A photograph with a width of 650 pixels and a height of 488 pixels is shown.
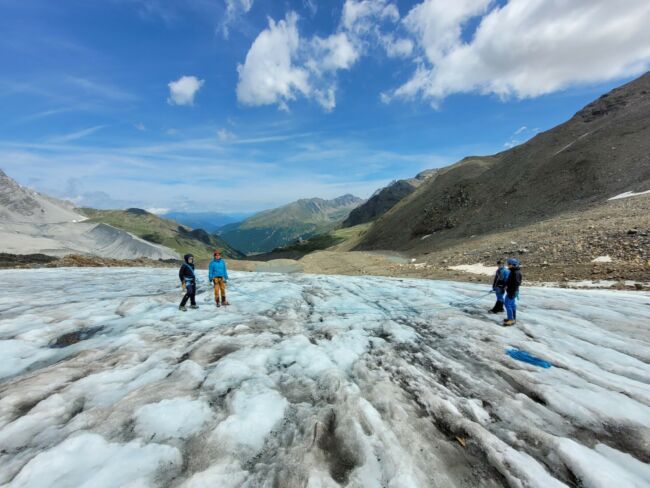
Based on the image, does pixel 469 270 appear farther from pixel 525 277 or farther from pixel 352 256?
pixel 352 256

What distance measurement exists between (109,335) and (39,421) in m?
5.30

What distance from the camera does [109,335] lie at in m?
11.0

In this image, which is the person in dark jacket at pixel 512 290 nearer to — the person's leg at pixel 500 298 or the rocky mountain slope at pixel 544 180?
the person's leg at pixel 500 298

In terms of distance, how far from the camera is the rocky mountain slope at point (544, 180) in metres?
46.1

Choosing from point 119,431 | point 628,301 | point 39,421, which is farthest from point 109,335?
point 628,301

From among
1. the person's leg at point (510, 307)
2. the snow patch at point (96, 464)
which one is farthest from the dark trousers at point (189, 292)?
the person's leg at point (510, 307)

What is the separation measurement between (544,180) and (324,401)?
6352 cm

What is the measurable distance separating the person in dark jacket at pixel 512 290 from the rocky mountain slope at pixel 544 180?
39.2 metres

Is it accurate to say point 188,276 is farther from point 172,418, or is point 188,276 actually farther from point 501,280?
point 501,280

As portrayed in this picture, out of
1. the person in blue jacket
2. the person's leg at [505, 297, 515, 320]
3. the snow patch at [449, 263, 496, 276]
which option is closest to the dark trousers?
the person in blue jacket

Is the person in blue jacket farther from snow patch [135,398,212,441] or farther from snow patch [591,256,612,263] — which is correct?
snow patch [591,256,612,263]

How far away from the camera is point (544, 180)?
180 feet

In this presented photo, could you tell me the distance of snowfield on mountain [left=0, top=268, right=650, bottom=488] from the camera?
5078 millimetres

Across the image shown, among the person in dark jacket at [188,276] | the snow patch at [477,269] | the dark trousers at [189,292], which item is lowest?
the snow patch at [477,269]
